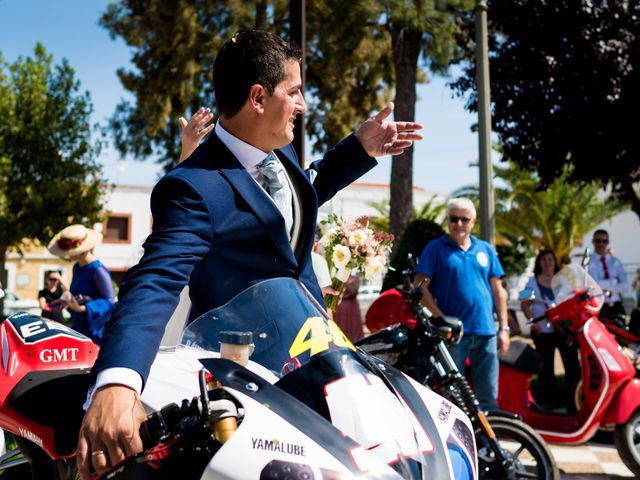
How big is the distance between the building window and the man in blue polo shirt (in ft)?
131

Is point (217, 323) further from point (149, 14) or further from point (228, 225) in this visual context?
point (149, 14)

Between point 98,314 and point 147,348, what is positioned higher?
point 147,348

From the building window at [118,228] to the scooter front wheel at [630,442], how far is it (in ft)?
134

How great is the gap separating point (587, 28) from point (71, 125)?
1346cm

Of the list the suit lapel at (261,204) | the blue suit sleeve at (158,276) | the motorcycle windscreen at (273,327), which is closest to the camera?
the blue suit sleeve at (158,276)

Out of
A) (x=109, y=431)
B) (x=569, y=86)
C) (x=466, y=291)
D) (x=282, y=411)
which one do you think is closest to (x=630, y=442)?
(x=466, y=291)

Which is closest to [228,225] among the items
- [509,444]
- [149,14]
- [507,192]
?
[509,444]

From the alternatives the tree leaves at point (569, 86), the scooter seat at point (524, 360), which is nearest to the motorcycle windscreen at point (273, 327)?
the scooter seat at point (524, 360)

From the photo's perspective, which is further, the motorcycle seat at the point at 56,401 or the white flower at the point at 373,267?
the white flower at the point at 373,267

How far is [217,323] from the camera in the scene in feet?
5.30

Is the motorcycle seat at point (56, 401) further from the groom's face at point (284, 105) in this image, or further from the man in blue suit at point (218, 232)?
the groom's face at point (284, 105)

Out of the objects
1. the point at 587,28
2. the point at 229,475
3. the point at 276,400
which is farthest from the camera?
the point at 587,28

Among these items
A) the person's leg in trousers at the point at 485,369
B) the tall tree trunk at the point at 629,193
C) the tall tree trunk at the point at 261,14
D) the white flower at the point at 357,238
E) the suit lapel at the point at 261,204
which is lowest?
the person's leg in trousers at the point at 485,369

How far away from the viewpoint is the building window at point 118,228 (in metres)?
44.2
